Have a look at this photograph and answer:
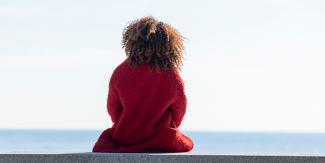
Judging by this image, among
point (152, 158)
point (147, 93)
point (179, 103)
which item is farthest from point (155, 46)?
point (152, 158)

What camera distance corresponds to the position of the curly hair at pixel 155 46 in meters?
7.12

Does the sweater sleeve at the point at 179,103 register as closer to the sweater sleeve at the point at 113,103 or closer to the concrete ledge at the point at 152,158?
the sweater sleeve at the point at 113,103

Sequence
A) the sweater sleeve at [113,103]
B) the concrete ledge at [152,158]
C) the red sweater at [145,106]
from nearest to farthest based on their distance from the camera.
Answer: the concrete ledge at [152,158] → the red sweater at [145,106] → the sweater sleeve at [113,103]

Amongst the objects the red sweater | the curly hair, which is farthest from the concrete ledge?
the curly hair

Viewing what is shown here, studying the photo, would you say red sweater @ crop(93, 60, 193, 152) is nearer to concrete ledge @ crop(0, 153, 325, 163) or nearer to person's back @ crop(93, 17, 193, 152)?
person's back @ crop(93, 17, 193, 152)

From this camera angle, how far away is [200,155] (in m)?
6.64

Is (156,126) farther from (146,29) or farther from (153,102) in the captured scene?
(146,29)

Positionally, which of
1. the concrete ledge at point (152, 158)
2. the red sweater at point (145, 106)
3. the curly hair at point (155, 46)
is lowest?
the concrete ledge at point (152, 158)

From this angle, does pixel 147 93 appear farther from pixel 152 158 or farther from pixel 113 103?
pixel 152 158

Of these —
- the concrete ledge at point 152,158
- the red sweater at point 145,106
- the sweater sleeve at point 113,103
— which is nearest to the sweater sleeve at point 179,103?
the red sweater at point 145,106

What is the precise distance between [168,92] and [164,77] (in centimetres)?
12

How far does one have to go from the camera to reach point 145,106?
23.4ft

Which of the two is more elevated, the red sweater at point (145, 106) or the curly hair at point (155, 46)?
the curly hair at point (155, 46)

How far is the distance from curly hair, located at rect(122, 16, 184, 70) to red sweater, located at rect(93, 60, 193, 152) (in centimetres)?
6
